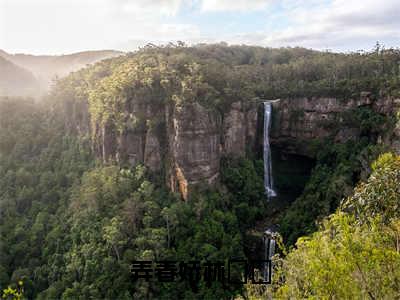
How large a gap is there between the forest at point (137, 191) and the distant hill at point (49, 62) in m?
20.2

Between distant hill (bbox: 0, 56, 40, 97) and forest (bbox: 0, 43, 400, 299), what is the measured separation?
657 inches

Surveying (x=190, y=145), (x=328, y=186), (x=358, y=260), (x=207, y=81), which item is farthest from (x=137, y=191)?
(x=358, y=260)

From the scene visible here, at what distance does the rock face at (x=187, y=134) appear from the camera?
59.5ft

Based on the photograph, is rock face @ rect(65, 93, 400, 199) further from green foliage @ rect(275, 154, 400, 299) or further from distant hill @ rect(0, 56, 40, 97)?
distant hill @ rect(0, 56, 40, 97)

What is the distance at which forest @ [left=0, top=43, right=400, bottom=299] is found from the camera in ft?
50.8

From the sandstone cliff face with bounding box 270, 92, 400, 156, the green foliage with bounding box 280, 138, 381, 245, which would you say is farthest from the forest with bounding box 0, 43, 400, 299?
the sandstone cliff face with bounding box 270, 92, 400, 156

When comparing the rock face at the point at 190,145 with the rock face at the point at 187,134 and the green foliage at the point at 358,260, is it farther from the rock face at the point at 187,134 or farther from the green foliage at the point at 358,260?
the green foliage at the point at 358,260

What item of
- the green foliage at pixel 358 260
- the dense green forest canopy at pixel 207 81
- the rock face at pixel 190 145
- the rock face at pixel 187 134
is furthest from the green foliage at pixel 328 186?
the green foliage at pixel 358 260

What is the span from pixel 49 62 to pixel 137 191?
143 ft

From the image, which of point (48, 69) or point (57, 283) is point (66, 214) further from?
point (48, 69)

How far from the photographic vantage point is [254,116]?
23.8 m

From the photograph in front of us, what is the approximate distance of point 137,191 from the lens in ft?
59.9

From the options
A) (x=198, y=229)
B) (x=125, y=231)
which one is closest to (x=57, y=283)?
(x=125, y=231)

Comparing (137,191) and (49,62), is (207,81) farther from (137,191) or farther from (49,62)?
(49,62)
